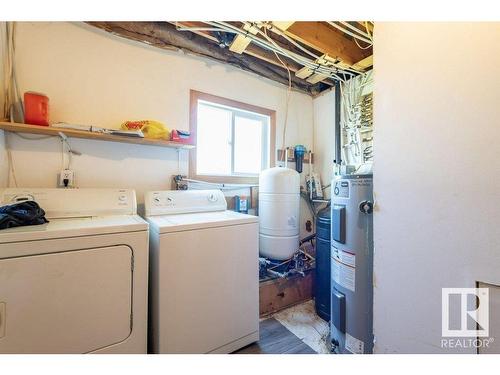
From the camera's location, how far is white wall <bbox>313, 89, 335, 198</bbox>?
8.15ft

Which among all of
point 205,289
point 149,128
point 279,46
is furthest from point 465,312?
point 279,46

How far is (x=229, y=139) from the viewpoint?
2273 millimetres

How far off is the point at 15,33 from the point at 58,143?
71cm

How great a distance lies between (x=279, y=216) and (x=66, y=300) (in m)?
1.58

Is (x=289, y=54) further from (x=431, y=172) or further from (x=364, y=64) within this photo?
(x=431, y=172)

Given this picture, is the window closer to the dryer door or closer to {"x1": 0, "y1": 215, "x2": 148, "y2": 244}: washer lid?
{"x1": 0, "y1": 215, "x2": 148, "y2": 244}: washer lid

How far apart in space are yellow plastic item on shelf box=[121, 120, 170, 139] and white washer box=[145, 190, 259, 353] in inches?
18.0

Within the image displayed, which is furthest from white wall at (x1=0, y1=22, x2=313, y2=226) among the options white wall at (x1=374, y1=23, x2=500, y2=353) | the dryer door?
white wall at (x1=374, y1=23, x2=500, y2=353)

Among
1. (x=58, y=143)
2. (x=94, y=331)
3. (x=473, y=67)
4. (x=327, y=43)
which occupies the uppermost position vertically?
(x=327, y=43)

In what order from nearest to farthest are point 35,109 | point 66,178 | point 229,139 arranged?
point 35,109 < point 66,178 < point 229,139

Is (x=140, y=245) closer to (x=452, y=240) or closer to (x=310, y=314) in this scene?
(x=452, y=240)

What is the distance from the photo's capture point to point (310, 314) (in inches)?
76.8
